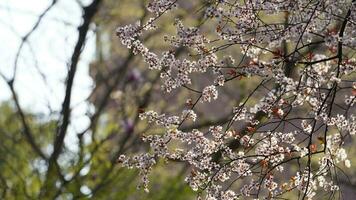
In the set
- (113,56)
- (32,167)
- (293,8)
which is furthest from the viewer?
(113,56)

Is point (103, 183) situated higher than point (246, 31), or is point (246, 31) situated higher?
point (103, 183)

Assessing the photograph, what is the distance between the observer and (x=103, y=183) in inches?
387

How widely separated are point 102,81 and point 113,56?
139 inches

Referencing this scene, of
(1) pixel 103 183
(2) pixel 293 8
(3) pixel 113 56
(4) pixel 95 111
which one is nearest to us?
(2) pixel 293 8

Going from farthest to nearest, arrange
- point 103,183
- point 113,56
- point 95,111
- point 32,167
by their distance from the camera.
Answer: point 113,56 < point 95,111 < point 32,167 < point 103,183

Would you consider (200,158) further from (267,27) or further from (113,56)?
(113,56)

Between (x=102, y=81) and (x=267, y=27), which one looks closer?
(x=267, y=27)

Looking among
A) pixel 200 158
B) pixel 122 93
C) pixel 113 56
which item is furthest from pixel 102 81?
pixel 200 158

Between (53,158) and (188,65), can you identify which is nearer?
(188,65)

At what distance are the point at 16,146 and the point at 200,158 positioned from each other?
5.87 m

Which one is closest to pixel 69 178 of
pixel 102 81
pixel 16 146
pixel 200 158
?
pixel 16 146

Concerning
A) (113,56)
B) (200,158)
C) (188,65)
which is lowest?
(200,158)

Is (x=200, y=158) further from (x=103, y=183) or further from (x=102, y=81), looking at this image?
(x=102, y=81)

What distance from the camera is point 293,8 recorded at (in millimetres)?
5438
